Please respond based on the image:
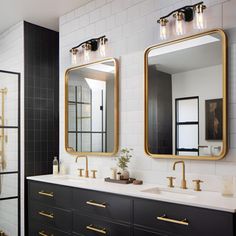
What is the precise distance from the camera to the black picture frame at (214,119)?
2.30m

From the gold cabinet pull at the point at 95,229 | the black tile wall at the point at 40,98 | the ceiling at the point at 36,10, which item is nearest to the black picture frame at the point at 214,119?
the gold cabinet pull at the point at 95,229

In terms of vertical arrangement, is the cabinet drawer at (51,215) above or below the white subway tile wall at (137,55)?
below

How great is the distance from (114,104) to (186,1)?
116 cm

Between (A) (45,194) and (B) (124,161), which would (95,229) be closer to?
(B) (124,161)

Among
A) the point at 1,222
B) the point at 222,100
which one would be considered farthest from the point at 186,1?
the point at 1,222

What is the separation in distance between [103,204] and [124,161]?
1.72ft

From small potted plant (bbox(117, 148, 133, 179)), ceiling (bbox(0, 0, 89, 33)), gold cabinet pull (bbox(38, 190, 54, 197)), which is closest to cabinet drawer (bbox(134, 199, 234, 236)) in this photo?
small potted plant (bbox(117, 148, 133, 179))

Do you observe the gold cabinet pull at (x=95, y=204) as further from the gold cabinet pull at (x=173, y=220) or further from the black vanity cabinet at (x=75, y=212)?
the gold cabinet pull at (x=173, y=220)

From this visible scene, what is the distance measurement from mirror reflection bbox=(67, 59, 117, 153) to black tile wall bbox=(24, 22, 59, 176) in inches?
23.4

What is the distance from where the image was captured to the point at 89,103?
134 inches

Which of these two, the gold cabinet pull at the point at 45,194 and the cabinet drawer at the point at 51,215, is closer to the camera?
the cabinet drawer at the point at 51,215

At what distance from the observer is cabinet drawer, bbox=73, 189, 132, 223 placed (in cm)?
229

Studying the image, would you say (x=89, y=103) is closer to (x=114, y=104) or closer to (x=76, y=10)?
(x=114, y=104)

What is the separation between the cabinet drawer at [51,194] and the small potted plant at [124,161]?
51 centimetres
